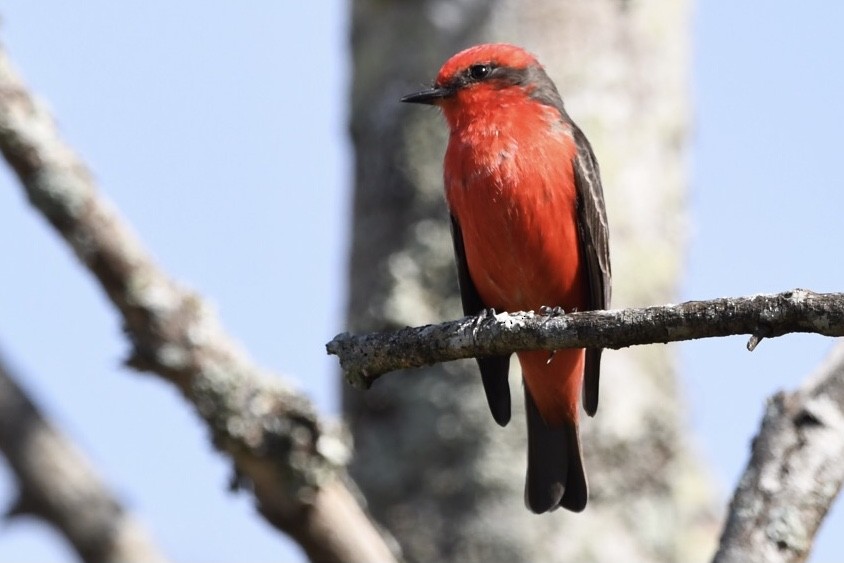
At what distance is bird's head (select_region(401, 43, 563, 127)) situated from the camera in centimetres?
628

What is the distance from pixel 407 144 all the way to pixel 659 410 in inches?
76.1

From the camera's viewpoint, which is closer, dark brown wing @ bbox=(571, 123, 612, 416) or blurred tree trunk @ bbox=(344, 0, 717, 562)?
dark brown wing @ bbox=(571, 123, 612, 416)

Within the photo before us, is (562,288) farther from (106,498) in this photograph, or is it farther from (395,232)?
(106,498)

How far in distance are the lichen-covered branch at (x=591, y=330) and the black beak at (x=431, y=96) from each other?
216 cm

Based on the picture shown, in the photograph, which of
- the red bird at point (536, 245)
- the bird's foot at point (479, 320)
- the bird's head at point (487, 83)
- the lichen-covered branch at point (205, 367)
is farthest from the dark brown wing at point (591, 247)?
the bird's foot at point (479, 320)

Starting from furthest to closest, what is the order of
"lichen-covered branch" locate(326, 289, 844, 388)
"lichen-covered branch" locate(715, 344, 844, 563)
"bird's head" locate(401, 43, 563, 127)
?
"bird's head" locate(401, 43, 563, 127) < "lichen-covered branch" locate(715, 344, 844, 563) < "lichen-covered branch" locate(326, 289, 844, 388)

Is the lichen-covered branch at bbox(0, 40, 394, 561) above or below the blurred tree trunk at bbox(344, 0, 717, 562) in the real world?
below

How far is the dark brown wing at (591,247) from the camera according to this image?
586 centimetres

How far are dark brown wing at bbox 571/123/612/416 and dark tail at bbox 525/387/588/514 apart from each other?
191mm

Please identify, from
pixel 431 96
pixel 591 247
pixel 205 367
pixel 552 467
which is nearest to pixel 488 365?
pixel 552 467

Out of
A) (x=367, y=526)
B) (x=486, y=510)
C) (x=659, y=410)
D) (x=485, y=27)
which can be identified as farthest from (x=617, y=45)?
(x=367, y=526)

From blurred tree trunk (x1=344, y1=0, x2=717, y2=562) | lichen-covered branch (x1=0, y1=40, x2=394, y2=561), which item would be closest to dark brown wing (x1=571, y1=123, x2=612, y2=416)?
blurred tree trunk (x1=344, y1=0, x2=717, y2=562)

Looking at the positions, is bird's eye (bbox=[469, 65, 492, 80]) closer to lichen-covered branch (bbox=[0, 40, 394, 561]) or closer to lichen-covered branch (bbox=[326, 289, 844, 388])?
lichen-covered branch (bbox=[0, 40, 394, 561])

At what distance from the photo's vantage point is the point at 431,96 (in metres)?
6.40
